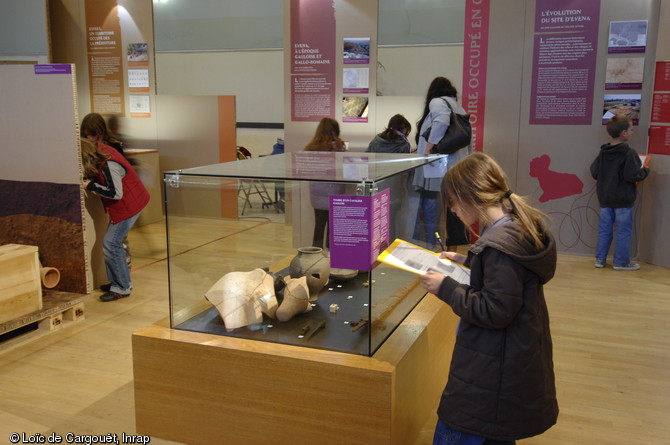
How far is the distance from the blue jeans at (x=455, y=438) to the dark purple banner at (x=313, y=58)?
5413mm

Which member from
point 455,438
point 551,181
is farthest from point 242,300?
point 551,181

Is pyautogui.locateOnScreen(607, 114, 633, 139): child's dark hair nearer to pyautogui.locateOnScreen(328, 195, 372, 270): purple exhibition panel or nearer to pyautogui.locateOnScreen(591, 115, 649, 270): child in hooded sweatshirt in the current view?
pyautogui.locateOnScreen(591, 115, 649, 270): child in hooded sweatshirt

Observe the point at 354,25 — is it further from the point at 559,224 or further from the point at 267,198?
the point at 267,198

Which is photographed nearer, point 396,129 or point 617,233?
point 396,129

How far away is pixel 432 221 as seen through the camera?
3449 mm

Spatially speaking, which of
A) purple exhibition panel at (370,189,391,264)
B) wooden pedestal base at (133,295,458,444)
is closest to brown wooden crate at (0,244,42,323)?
wooden pedestal base at (133,295,458,444)

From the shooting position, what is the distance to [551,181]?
6.68 metres

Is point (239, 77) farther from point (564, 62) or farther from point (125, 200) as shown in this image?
point (125, 200)

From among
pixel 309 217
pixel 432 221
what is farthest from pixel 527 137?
pixel 309 217

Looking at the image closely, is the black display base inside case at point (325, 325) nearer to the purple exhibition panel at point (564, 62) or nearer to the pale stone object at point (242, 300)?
the pale stone object at point (242, 300)

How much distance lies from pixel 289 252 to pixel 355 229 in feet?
1.87

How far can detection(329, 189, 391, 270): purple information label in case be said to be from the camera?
91.4 inches

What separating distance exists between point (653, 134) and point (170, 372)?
17.7 feet

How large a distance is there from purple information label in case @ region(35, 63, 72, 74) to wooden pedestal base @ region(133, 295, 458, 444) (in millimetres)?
2524
